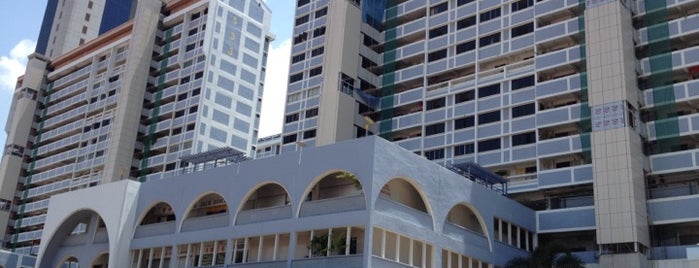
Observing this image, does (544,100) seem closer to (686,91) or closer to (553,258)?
(686,91)

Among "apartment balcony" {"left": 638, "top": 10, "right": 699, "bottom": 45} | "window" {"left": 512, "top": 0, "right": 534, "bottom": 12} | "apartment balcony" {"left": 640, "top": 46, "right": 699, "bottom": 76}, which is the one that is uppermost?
"window" {"left": 512, "top": 0, "right": 534, "bottom": 12}

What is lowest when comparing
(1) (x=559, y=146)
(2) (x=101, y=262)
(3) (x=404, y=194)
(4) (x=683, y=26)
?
(2) (x=101, y=262)

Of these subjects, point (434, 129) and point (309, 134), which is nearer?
point (434, 129)

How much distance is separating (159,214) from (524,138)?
77.7ft

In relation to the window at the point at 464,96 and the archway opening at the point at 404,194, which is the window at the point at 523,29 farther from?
the archway opening at the point at 404,194

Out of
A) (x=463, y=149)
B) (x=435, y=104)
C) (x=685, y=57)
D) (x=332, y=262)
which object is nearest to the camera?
(x=332, y=262)

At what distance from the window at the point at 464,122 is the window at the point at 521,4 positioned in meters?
8.59

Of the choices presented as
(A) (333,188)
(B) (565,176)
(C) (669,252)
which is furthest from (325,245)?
(C) (669,252)

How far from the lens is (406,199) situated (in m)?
37.0

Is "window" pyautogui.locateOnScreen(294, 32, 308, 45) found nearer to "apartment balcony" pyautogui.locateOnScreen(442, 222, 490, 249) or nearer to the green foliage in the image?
"apartment balcony" pyautogui.locateOnScreen(442, 222, 490, 249)

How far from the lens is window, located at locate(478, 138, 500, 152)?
49875 mm

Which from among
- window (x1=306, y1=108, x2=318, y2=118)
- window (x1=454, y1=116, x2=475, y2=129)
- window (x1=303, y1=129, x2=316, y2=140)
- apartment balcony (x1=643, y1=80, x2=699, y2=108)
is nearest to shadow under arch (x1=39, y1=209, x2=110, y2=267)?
window (x1=303, y1=129, x2=316, y2=140)

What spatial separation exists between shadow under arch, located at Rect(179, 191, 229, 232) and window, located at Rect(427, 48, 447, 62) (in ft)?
72.3

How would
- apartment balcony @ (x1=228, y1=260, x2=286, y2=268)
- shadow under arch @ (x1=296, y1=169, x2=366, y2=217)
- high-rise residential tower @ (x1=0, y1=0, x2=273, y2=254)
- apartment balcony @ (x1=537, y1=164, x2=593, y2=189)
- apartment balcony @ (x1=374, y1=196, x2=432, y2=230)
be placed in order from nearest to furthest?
apartment balcony @ (x1=374, y1=196, x2=432, y2=230), shadow under arch @ (x1=296, y1=169, x2=366, y2=217), apartment balcony @ (x1=228, y1=260, x2=286, y2=268), apartment balcony @ (x1=537, y1=164, x2=593, y2=189), high-rise residential tower @ (x1=0, y1=0, x2=273, y2=254)
